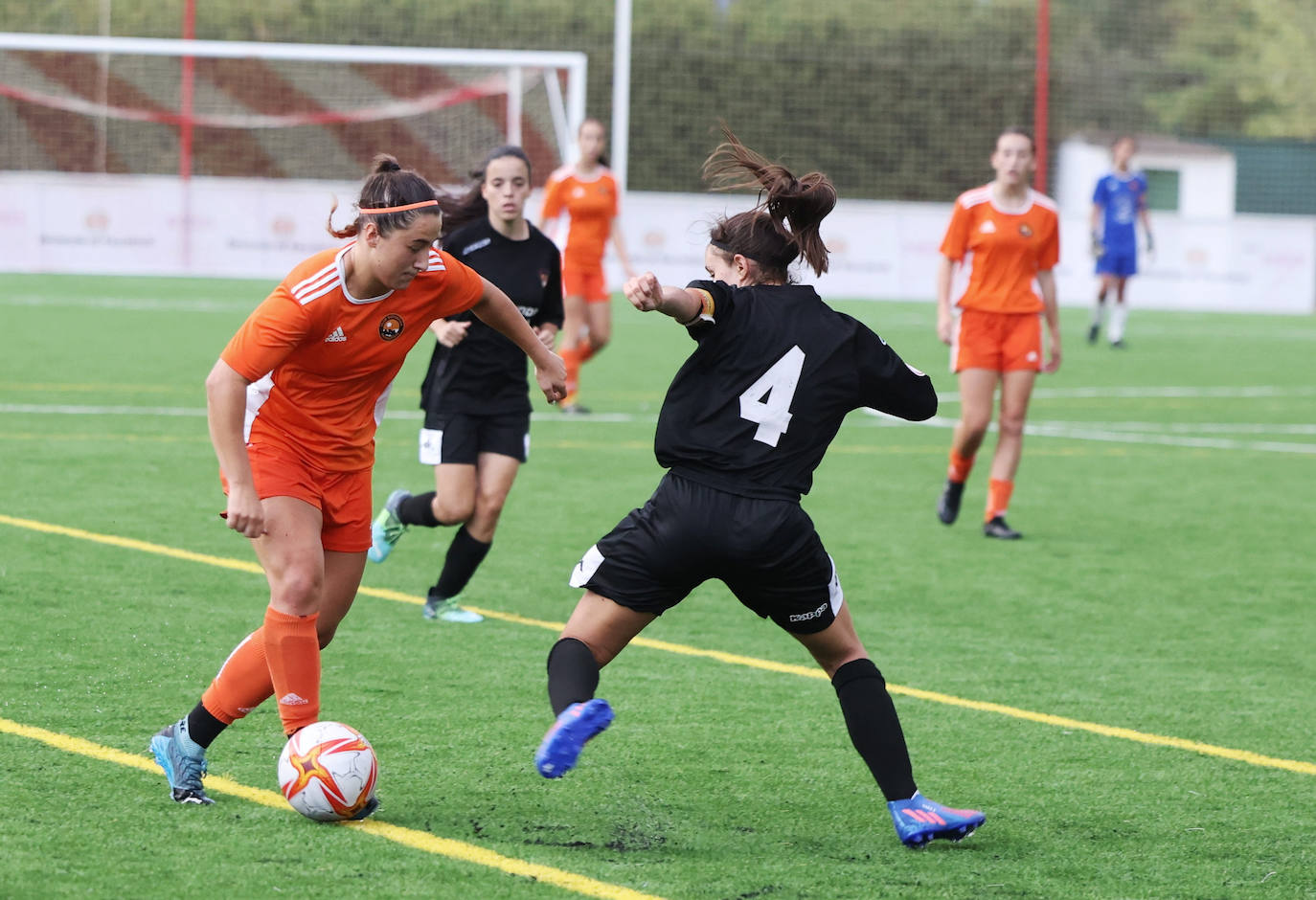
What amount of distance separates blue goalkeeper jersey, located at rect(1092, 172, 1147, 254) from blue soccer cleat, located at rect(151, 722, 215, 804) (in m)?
18.6

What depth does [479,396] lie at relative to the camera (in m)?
6.98

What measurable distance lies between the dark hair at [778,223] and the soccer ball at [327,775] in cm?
160

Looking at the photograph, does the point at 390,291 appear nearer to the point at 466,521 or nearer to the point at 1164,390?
the point at 466,521

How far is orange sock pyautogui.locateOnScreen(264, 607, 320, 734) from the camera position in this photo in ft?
14.4

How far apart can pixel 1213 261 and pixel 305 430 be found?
26.7m

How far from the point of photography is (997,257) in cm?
920

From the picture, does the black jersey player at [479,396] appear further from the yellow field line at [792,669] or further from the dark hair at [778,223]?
the dark hair at [778,223]

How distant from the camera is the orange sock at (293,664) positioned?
438cm

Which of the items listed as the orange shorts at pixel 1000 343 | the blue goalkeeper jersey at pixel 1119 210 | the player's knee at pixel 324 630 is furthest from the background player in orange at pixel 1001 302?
the blue goalkeeper jersey at pixel 1119 210

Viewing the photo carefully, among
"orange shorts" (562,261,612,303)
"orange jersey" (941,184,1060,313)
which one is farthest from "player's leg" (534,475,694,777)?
"orange shorts" (562,261,612,303)

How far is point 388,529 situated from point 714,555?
138 inches

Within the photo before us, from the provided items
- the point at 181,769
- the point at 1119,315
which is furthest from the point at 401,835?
the point at 1119,315

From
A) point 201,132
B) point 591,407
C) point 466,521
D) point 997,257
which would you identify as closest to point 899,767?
point 466,521

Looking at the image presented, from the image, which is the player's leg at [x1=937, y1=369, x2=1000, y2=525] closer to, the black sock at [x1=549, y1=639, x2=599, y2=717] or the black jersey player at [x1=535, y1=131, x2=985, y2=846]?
the black jersey player at [x1=535, y1=131, x2=985, y2=846]
